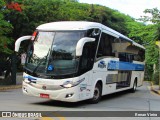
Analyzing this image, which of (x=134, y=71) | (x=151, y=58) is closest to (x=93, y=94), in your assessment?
(x=134, y=71)

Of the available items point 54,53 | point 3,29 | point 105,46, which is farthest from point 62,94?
point 3,29

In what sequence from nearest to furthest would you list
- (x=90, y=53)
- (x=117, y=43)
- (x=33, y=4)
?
(x=90, y=53), (x=117, y=43), (x=33, y=4)

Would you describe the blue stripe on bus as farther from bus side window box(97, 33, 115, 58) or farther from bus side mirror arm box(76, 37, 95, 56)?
bus side mirror arm box(76, 37, 95, 56)

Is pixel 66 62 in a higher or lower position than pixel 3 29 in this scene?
lower

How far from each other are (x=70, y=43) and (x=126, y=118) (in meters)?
3.89

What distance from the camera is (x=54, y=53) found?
14297mm

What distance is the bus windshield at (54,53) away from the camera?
14.0m

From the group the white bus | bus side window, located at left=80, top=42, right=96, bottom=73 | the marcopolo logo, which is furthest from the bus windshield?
the marcopolo logo

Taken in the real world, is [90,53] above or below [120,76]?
above

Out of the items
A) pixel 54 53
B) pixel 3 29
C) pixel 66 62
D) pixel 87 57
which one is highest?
pixel 3 29

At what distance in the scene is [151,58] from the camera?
108 feet

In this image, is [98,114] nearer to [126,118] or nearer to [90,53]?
[126,118]

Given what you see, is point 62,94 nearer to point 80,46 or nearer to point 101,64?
point 80,46

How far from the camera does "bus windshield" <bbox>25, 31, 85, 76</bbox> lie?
1405 cm
